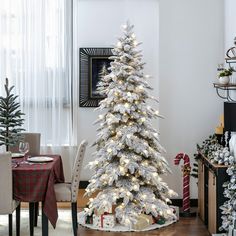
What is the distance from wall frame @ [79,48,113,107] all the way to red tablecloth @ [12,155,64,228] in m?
2.37

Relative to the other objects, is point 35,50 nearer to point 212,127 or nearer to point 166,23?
point 166,23

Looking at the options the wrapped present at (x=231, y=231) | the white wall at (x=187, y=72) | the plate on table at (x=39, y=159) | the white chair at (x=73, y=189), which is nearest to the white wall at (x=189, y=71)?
the white wall at (x=187, y=72)

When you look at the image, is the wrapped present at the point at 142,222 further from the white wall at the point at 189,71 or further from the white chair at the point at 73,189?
the white wall at the point at 189,71

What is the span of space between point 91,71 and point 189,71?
4.49 feet

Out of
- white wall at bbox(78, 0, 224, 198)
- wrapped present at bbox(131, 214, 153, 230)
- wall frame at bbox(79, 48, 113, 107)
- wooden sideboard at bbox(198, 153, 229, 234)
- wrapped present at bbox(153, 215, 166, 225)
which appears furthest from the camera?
wall frame at bbox(79, 48, 113, 107)

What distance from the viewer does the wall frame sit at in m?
7.59

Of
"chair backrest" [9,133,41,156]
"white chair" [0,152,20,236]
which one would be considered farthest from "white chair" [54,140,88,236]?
"chair backrest" [9,133,41,156]

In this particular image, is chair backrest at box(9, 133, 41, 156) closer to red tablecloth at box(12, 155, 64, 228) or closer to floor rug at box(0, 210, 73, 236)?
floor rug at box(0, 210, 73, 236)

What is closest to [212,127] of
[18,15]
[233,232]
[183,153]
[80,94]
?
[183,153]

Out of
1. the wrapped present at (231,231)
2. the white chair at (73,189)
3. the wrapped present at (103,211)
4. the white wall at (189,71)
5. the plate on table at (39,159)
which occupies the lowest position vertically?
the wrapped present at (103,211)

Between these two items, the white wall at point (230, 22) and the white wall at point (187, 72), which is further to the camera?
the white wall at point (187, 72)

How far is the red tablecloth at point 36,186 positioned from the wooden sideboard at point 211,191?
1.63m

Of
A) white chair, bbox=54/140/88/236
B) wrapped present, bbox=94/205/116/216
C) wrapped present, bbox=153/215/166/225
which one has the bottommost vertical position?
wrapped present, bbox=153/215/166/225

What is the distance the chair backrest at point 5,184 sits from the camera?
512 cm
